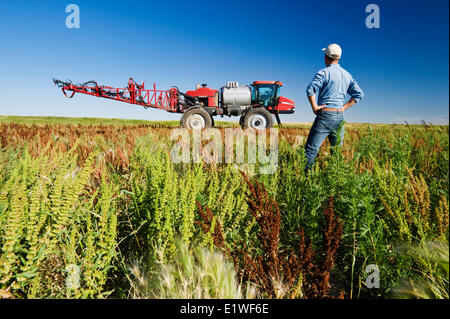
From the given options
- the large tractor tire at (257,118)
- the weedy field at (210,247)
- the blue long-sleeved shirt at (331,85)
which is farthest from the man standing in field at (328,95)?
the large tractor tire at (257,118)

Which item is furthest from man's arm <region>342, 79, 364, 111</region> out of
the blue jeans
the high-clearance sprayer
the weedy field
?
the high-clearance sprayer

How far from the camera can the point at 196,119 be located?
12.4m

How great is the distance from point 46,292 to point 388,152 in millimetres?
4139

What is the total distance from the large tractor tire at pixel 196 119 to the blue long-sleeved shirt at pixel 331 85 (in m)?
9.31

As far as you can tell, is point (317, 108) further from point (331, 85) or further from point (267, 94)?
point (267, 94)

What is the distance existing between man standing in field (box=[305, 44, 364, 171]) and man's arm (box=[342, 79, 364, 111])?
4.0 inches

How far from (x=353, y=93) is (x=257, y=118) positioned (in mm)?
9226

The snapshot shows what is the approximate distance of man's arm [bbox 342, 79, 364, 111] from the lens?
140 inches

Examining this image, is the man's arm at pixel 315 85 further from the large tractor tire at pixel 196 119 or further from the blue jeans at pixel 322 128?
the large tractor tire at pixel 196 119

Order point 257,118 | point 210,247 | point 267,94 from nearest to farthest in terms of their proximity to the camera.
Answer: point 210,247 → point 257,118 → point 267,94

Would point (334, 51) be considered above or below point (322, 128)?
above

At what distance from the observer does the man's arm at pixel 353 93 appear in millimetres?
3545

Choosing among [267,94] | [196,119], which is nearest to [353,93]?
[196,119]

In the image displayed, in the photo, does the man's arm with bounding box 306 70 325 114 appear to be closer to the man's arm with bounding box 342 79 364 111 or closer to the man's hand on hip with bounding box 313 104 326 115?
the man's hand on hip with bounding box 313 104 326 115
